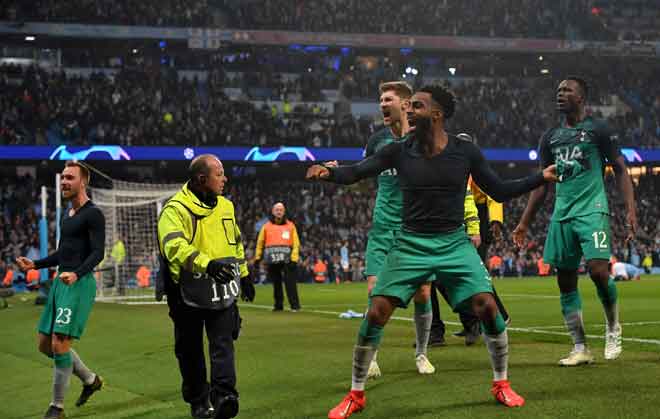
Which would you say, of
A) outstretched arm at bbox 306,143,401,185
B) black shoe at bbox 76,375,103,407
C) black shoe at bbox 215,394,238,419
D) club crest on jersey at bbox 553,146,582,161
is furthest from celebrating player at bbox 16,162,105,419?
club crest on jersey at bbox 553,146,582,161

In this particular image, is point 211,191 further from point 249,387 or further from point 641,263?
point 641,263

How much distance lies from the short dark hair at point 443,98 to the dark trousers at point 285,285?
12341 mm

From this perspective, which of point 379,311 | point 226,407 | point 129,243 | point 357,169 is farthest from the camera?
point 129,243

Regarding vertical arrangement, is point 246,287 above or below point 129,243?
above

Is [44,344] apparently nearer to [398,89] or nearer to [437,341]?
[398,89]

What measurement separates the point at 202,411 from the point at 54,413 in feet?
4.23

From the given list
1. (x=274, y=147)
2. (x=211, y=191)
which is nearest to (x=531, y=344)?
(x=211, y=191)

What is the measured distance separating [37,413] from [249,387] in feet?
5.54

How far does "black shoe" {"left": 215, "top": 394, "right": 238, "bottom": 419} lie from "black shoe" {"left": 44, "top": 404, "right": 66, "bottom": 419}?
1.70 meters

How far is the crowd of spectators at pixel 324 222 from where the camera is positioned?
3703cm

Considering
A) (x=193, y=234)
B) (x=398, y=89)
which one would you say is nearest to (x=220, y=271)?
(x=193, y=234)

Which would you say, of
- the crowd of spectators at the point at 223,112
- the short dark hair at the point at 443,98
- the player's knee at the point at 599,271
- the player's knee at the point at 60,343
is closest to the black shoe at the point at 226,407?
the player's knee at the point at 60,343

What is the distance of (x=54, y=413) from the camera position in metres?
6.97

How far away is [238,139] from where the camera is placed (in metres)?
40.7
